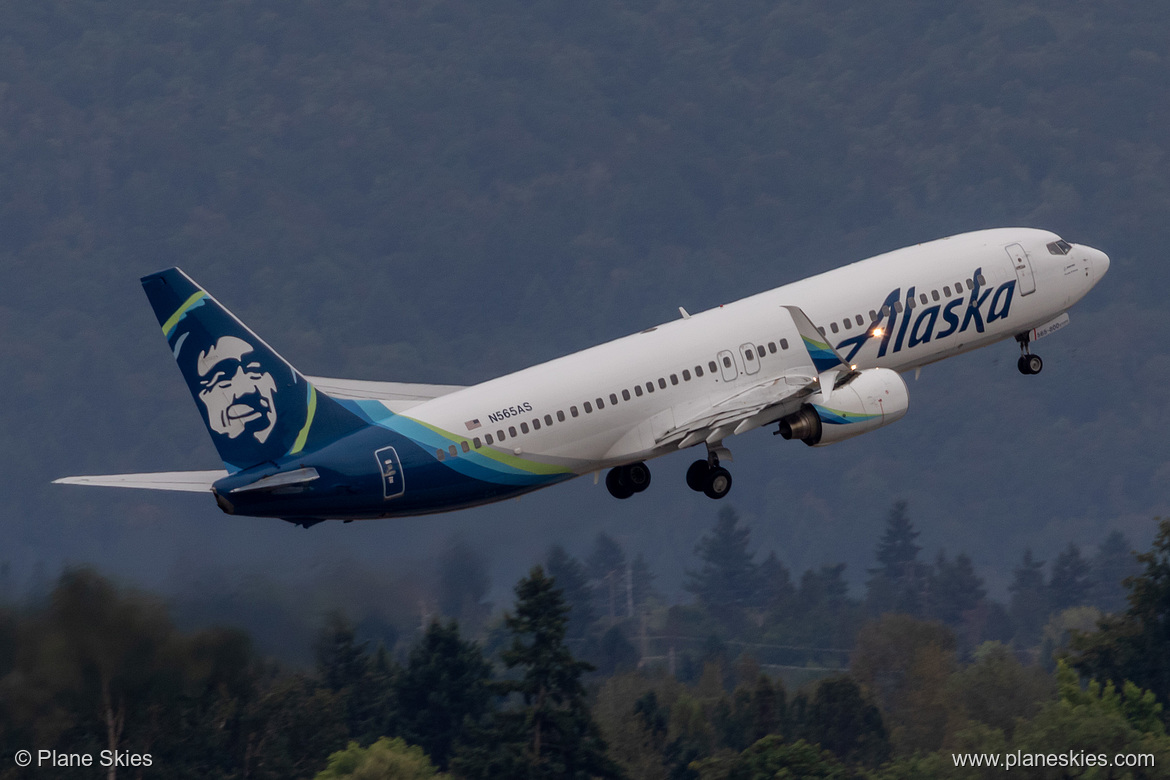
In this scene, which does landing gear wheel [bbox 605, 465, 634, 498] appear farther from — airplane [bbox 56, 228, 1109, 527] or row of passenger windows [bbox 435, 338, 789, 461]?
row of passenger windows [bbox 435, 338, 789, 461]

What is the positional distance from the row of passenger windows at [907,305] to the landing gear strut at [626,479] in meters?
7.36

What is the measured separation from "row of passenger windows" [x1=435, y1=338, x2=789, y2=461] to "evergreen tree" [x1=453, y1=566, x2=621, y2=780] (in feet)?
132

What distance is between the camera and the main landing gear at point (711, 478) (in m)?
57.8

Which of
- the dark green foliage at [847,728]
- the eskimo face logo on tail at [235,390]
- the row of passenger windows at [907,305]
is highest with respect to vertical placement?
the row of passenger windows at [907,305]

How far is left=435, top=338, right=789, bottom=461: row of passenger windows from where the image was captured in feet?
173

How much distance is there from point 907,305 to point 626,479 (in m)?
10.7

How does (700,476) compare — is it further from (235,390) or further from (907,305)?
(235,390)

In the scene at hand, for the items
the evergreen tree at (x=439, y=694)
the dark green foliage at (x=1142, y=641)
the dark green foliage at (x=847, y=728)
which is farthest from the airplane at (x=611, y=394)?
the dark green foliage at (x=847, y=728)

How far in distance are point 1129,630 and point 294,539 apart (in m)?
69.1

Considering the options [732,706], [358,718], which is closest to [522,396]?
[358,718]

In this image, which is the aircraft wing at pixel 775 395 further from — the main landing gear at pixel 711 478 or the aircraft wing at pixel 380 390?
the aircraft wing at pixel 380 390

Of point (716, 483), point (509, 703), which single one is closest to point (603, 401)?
point (716, 483)

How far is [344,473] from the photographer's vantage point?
5122 centimetres

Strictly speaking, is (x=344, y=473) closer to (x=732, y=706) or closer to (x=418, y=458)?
(x=418, y=458)
